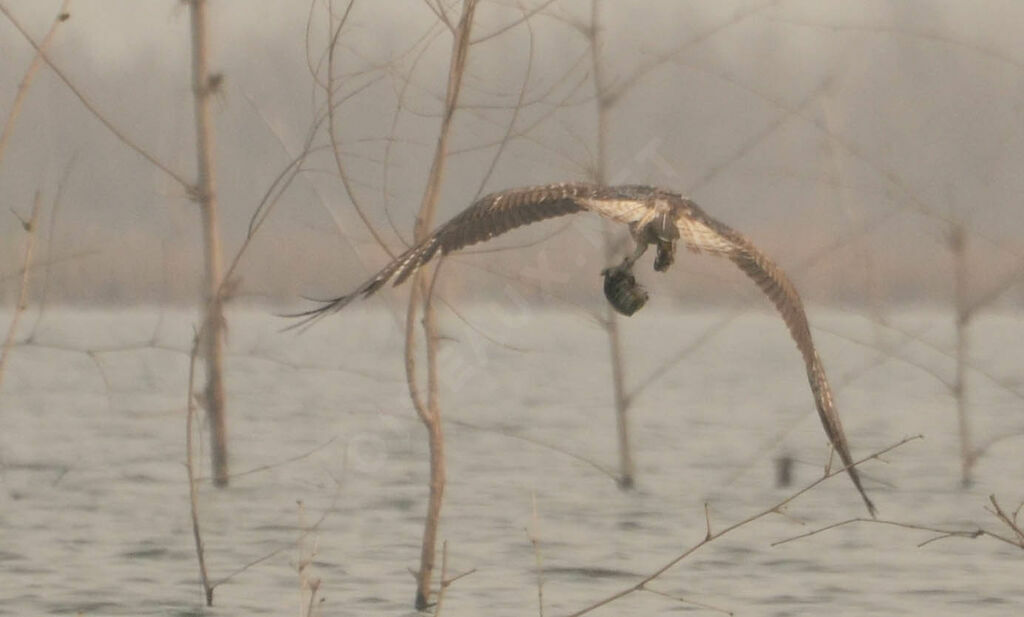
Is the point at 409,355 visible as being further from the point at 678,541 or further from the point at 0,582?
the point at 678,541

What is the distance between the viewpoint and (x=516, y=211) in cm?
671

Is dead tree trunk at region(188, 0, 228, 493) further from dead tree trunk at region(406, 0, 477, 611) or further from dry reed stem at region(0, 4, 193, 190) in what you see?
dead tree trunk at region(406, 0, 477, 611)

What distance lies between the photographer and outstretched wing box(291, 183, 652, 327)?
21.6 feet

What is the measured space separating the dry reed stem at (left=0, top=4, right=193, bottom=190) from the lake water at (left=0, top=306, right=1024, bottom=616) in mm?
941

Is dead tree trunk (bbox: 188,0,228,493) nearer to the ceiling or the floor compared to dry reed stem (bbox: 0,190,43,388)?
nearer to the ceiling

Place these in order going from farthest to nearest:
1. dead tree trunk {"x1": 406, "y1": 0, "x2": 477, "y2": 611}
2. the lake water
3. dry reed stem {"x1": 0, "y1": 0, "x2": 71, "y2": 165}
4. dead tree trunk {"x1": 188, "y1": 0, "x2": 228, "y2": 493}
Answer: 1. dead tree trunk {"x1": 188, "y1": 0, "x2": 228, "y2": 493}
2. the lake water
3. dead tree trunk {"x1": 406, "y1": 0, "x2": 477, "y2": 611}
4. dry reed stem {"x1": 0, "y1": 0, "x2": 71, "y2": 165}

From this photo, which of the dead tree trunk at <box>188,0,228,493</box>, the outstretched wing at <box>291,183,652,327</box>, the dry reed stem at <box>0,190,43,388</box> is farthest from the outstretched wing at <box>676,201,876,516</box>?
the dead tree trunk at <box>188,0,228,493</box>

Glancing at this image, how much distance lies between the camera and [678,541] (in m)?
12.7

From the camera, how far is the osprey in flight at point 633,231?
661 centimetres

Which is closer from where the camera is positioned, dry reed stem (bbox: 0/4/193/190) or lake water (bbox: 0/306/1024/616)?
dry reed stem (bbox: 0/4/193/190)

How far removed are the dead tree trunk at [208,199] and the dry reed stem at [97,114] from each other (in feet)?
0.95

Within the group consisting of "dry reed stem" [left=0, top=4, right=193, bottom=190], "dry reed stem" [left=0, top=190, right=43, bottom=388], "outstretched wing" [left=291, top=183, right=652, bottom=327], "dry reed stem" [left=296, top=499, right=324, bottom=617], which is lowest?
"dry reed stem" [left=296, top=499, right=324, bottom=617]

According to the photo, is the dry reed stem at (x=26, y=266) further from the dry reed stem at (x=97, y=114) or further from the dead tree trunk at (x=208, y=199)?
the dead tree trunk at (x=208, y=199)

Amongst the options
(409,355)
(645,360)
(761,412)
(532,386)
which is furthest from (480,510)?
(645,360)
